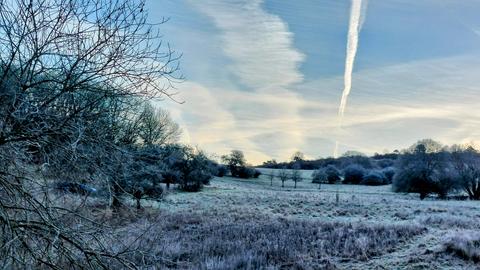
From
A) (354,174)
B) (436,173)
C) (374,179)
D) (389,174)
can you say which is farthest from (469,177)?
(354,174)

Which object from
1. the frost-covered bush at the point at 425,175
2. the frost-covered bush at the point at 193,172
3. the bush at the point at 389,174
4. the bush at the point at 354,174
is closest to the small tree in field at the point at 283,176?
the bush at the point at 354,174

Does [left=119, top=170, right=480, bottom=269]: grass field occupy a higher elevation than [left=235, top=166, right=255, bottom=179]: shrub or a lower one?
lower

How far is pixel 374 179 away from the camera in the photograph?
68562 mm

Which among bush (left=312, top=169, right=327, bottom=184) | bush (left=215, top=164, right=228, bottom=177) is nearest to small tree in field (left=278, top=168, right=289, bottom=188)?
bush (left=312, top=169, right=327, bottom=184)

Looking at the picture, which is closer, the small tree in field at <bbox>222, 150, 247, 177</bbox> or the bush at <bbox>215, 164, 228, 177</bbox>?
the bush at <bbox>215, 164, 228, 177</bbox>

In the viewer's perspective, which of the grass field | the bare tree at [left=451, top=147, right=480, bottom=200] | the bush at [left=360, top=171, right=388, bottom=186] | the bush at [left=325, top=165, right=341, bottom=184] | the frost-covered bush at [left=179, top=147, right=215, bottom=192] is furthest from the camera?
the bush at [left=325, top=165, right=341, bottom=184]

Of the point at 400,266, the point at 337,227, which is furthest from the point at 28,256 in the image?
the point at 337,227

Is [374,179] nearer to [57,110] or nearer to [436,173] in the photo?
[436,173]

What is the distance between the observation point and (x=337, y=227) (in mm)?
17297

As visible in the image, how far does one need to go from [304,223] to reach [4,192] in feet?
51.7

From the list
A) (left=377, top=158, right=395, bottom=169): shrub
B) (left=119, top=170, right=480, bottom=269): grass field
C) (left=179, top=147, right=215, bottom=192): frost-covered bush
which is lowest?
(left=119, top=170, right=480, bottom=269): grass field

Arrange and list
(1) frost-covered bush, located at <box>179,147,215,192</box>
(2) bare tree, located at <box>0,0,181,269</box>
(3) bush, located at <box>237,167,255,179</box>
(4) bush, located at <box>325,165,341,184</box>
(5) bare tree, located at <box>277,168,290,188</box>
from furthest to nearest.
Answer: (3) bush, located at <box>237,167,255,179</box> → (4) bush, located at <box>325,165,341,184</box> → (5) bare tree, located at <box>277,168,290,188</box> → (1) frost-covered bush, located at <box>179,147,215,192</box> → (2) bare tree, located at <box>0,0,181,269</box>

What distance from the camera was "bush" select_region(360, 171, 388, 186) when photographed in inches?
2689

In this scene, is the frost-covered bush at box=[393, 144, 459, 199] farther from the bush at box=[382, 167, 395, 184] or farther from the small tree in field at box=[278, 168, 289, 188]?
A: the small tree in field at box=[278, 168, 289, 188]
